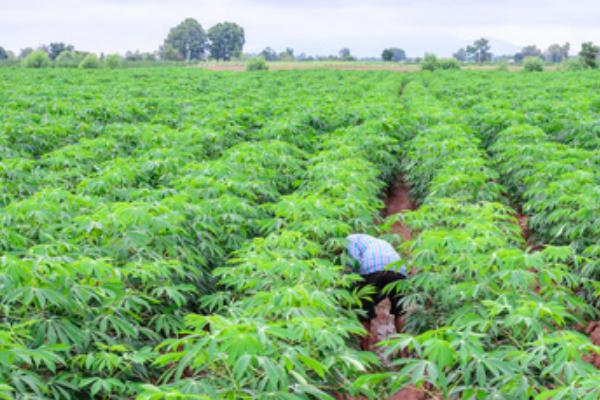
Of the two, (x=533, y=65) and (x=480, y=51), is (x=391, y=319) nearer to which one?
(x=533, y=65)

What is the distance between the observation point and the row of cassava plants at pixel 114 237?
121 inches

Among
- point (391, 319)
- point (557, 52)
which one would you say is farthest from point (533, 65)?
point (557, 52)

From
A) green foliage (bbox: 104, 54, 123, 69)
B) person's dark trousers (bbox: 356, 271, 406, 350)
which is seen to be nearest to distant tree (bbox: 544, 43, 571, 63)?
green foliage (bbox: 104, 54, 123, 69)

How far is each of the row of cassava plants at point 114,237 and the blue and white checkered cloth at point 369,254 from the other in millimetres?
864

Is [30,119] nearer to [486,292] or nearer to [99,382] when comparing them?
[99,382]

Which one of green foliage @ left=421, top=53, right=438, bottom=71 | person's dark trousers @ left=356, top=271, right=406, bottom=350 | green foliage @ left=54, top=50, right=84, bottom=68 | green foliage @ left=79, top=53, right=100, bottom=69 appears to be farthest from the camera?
green foliage @ left=54, top=50, right=84, bottom=68

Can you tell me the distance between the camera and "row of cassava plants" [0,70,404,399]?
3.08m

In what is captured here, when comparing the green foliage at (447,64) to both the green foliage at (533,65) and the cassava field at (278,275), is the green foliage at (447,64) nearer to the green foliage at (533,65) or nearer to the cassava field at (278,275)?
the green foliage at (533,65)

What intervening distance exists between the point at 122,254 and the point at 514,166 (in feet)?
18.2

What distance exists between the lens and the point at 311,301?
3.08 m

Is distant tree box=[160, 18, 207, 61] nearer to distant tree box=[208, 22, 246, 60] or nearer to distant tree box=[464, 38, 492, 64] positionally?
distant tree box=[208, 22, 246, 60]

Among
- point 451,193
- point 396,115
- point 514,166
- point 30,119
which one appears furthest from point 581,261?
point 30,119

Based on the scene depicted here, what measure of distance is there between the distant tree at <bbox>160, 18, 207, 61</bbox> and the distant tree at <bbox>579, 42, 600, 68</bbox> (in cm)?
7201

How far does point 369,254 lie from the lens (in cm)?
466
